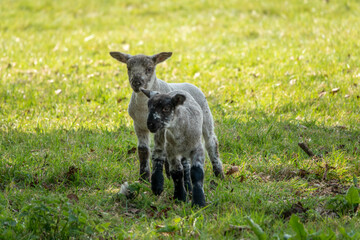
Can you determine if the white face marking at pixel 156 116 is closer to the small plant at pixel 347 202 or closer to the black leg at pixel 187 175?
the black leg at pixel 187 175

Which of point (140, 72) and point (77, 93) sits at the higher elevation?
point (140, 72)

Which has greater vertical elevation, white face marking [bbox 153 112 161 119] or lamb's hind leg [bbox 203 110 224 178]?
white face marking [bbox 153 112 161 119]

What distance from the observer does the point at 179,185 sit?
5.13m

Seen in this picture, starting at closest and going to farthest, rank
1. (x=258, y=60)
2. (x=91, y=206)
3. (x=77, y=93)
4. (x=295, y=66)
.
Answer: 1. (x=91, y=206)
2. (x=77, y=93)
3. (x=295, y=66)
4. (x=258, y=60)

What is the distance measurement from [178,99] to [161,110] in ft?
0.66

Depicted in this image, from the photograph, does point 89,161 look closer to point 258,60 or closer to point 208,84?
point 208,84

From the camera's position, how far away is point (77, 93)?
30.6 feet

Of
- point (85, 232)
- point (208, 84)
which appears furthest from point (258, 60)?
point (85, 232)

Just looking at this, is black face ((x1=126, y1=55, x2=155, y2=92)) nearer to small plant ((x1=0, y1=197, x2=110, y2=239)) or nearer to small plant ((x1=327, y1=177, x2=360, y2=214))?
small plant ((x1=0, y1=197, x2=110, y2=239))

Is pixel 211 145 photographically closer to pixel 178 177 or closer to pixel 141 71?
pixel 178 177

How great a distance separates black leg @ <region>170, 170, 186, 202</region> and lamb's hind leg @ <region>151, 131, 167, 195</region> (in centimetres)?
19

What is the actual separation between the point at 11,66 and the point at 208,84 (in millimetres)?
4937

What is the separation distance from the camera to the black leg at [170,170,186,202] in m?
5.09

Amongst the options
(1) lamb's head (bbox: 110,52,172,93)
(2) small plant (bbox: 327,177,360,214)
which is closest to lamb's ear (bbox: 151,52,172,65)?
(1) lamb's head (bbox: 110,52,172,93)
